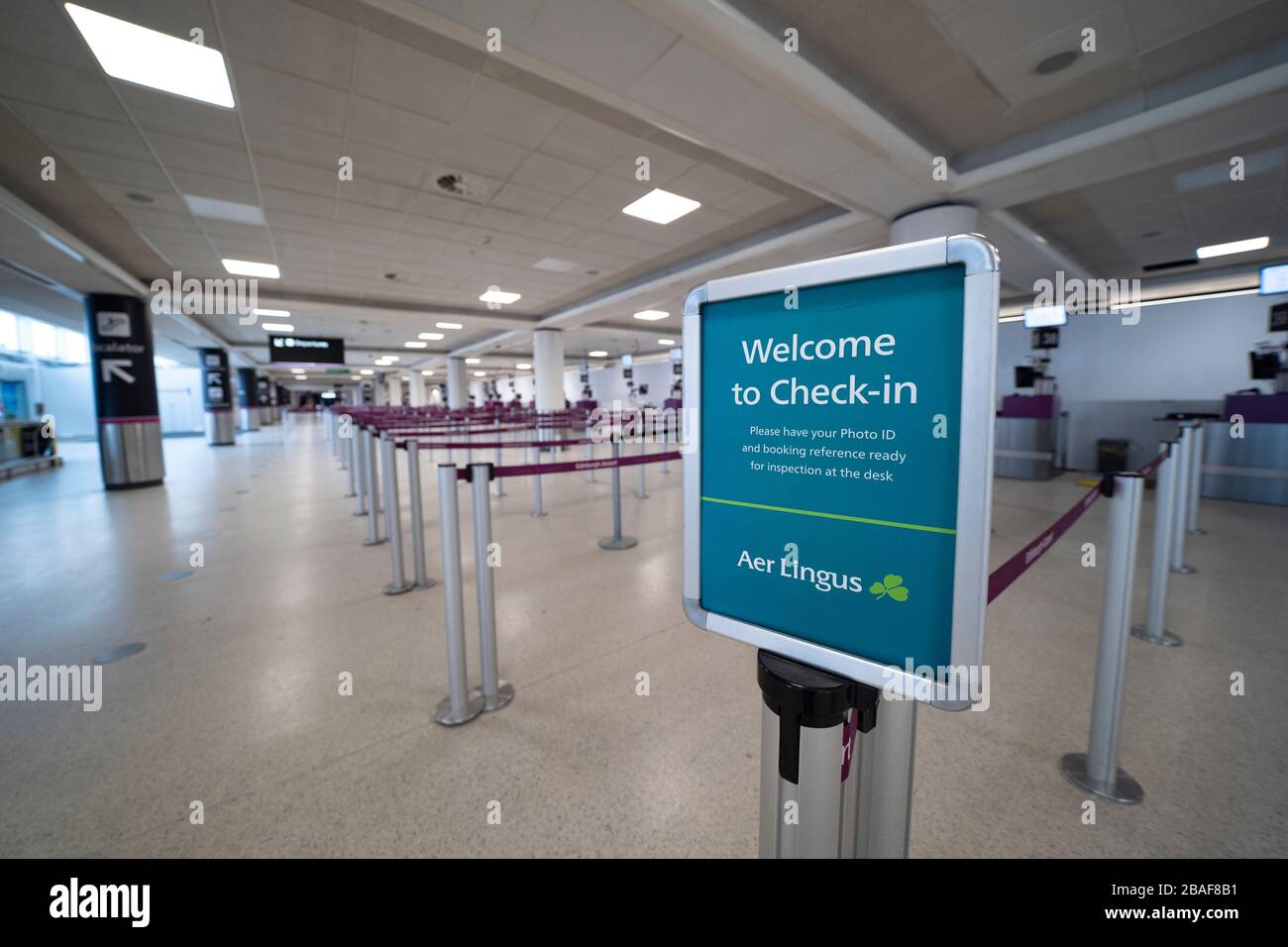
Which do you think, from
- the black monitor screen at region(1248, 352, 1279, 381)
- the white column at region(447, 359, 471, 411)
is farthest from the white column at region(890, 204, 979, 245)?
the white column at region(447, 359, 471, 411)

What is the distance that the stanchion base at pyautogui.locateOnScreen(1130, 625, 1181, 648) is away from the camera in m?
2.72

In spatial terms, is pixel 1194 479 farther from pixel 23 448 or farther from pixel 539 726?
pixel 23 448

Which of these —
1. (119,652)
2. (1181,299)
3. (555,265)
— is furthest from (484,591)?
(1181,299)

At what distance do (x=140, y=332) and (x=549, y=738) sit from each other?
10.6 m

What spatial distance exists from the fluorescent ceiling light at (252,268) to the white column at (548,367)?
5.69 metres

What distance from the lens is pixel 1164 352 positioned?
966 centimetres

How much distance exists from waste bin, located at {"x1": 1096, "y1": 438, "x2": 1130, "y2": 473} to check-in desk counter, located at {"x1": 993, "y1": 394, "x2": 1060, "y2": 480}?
0.75m

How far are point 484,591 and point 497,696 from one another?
50 cm

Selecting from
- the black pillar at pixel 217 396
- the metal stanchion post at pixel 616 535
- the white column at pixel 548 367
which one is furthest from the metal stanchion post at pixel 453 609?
the black pillar at pixel 217 396

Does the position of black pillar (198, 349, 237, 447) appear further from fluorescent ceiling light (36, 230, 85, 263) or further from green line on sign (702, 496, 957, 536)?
green line on sign (702, 496, 957, 536)

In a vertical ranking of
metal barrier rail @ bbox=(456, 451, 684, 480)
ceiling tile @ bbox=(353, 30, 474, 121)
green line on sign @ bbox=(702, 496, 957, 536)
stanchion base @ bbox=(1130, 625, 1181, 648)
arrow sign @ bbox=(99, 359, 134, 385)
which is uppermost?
ceiling tile @ bbox=(353, 30, 474, 121)

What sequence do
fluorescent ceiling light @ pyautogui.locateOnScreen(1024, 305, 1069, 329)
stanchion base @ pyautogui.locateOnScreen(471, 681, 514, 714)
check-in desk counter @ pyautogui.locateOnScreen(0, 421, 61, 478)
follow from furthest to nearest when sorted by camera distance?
fluorescent ceiling light @ pyautogui.locateOnScreen(1024, 305, 1069, 329) < check-in desk counter @ pyautogui.locateOnScreen(0, 421, 61, 478) < stanchion base @ pyautogui.locateOnScreen(471, 681, 514, 714)

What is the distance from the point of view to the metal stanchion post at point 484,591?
7.06 ft
